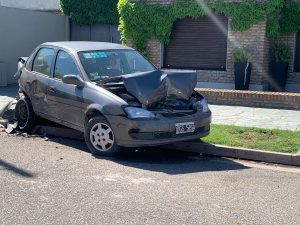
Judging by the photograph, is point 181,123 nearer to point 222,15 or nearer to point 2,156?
point 2,156

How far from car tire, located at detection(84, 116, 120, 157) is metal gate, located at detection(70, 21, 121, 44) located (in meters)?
13.5

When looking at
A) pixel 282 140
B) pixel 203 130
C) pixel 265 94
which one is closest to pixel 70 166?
pixel 203 130

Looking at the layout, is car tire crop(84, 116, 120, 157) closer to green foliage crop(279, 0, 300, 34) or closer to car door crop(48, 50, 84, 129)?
car door crop(48, 50, 84, 129)

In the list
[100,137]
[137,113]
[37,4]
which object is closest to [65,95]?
[100,137]

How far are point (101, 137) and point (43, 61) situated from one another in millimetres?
2410

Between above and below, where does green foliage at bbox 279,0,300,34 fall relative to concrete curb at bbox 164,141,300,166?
above

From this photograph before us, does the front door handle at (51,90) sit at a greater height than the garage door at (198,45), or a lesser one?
lesser

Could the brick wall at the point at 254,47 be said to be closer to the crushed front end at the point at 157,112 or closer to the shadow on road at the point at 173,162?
the crushed front end at the point at 157,112

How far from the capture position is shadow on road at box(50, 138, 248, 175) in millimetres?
6891

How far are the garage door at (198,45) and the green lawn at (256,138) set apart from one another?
677 centimetres

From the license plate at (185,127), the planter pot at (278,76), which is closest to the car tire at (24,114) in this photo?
the license plate at (185,127)

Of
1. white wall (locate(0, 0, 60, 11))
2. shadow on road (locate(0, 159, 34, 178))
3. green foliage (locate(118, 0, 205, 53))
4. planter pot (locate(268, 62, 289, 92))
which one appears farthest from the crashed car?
white wall (locate(0, 0, 60, 11))

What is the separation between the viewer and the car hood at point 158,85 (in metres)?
7.31

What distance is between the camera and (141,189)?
5801mm
